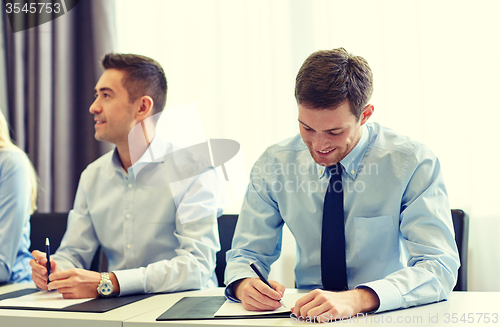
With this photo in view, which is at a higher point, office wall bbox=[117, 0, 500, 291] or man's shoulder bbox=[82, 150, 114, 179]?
office wall bbox=[117, 0, 500, 291]

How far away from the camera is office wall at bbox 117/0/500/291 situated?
6.33ft

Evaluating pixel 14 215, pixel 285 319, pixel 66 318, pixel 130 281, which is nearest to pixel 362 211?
pixel 285 319

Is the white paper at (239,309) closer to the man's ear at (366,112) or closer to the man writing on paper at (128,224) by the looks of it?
the man writing on paper at (128,224)

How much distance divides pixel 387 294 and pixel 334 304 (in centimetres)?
14

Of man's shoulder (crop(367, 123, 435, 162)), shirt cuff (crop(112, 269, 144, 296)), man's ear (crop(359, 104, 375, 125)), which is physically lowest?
shirt cuff (crop(112, 269, 144, 296))

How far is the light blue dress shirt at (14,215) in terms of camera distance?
5.16 feet

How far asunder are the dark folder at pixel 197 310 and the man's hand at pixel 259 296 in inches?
1.5

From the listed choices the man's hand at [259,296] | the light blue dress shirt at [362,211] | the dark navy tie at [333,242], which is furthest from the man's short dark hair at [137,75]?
the man's hand at [259,296]

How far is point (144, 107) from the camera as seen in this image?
1.72 metres

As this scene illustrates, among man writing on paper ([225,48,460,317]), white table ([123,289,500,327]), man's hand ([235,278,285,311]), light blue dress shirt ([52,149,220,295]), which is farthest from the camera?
light blue dress shirt ([52,149,220,295])

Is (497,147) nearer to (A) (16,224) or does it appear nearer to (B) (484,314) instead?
(B) (484,314)

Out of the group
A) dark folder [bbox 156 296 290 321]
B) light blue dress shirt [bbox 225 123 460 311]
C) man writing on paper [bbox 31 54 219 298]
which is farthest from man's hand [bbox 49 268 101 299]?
light blue dress shirt [bbox 225 123 460 311]

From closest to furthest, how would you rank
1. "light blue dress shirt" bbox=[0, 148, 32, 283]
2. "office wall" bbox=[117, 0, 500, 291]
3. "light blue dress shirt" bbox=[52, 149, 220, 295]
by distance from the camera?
"light blue dress shirt" bbox=[52, 149, 220, 295] → "light blue dress shirt" bbox=[0, 148, 32, 283] → "office wall" bbox=[117, 0, 500, 291]

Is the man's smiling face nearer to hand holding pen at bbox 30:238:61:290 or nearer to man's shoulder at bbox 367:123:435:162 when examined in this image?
man's shoulder at bbox 367:123:435:162
